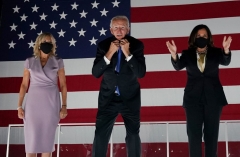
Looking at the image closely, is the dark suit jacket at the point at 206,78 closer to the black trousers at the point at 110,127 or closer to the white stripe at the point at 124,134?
the black trousers at the point at 110,127

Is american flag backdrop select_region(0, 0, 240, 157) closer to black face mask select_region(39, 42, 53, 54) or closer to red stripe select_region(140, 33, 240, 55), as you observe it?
red stripe select_region(140, 33, 240, 55)

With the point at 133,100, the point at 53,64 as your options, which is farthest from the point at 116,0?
the point at 133,100

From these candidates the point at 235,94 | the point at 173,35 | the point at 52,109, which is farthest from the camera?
the point at 173,35

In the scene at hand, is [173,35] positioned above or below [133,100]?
above

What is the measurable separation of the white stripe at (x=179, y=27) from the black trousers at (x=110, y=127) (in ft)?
7.14

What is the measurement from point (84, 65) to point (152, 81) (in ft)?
2.93

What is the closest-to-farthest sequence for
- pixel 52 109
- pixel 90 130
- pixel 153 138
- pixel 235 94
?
pixel 52 109, pixel 153 138, pixel 90 130, pixel 235 94

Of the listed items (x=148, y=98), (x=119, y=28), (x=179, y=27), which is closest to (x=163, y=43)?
(x=179, y=27)

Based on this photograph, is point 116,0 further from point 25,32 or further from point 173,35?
point 25,32

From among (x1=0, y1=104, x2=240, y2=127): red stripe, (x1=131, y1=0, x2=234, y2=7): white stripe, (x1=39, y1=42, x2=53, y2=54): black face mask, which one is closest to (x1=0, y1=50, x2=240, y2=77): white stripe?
(x1=0, y1=104, x2=240, y2=127): red stripe

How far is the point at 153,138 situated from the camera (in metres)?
3.35

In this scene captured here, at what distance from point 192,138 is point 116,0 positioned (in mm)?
2721

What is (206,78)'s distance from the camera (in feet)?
8.16

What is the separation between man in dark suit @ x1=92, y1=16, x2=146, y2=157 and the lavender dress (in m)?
0.40
